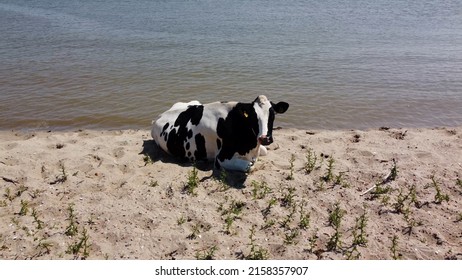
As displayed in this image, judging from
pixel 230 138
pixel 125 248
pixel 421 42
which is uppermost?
pixel 421 42

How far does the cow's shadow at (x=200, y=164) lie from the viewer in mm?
7018

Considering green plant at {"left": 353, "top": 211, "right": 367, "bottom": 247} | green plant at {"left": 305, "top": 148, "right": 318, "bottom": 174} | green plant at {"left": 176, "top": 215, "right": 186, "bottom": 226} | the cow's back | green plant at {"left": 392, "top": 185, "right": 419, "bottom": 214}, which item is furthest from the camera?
the cow's back

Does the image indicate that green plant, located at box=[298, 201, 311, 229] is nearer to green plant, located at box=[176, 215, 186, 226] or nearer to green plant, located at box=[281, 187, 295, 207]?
green plant, located at box=[281, 187, 295, 207]

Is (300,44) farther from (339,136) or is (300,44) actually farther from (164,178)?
(164,178)

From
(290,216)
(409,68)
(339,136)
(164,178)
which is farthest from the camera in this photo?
(409,68)

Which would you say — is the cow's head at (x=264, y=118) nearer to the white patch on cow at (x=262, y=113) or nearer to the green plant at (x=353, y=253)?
the white patch on cow at (x=262, y=113)

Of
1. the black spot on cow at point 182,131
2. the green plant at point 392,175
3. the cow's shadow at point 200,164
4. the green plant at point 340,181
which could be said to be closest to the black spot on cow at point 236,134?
the cow's shadow at point 200,164

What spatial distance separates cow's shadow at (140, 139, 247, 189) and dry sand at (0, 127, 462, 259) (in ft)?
0.11

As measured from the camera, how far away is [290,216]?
5.90 m

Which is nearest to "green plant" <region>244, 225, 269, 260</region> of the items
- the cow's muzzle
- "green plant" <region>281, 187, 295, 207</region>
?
"green plant" <region>281, 187, 295, 207</region>

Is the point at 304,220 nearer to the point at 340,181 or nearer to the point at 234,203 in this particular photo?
the point at 234,203

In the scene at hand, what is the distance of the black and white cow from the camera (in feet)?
23.4

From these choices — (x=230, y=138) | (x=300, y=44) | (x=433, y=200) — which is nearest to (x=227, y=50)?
(x=300, y=44)

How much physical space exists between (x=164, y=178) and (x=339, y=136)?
4.05 metres
